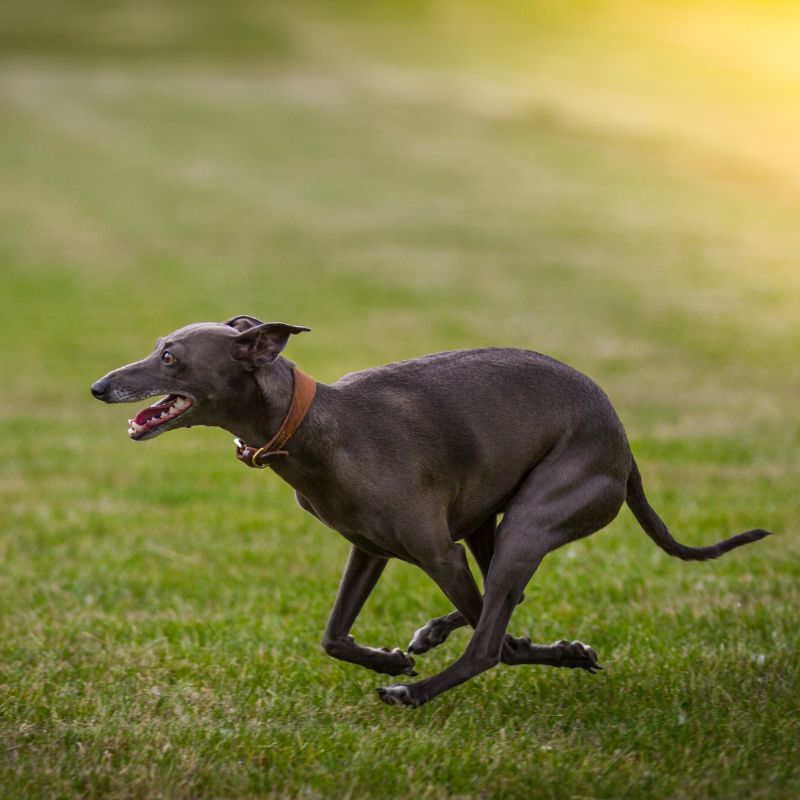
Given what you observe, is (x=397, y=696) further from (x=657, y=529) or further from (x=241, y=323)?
(x=241, y=323)

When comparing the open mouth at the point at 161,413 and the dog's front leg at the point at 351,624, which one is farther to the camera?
the dog's front leg at the point at 351,624

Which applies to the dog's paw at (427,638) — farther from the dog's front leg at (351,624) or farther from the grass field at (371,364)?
the grass field at (371,364)

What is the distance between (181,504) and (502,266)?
46.9ft

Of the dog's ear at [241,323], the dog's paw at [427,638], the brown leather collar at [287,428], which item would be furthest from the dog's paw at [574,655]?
the dog's ear at [241,323]

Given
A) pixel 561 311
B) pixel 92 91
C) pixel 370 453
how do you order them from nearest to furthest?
pixel 370 453, pixel 561 311, pixel 92 91

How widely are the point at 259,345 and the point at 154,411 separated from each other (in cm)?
46

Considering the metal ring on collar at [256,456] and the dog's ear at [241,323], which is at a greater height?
the dog's ear at [241,323]

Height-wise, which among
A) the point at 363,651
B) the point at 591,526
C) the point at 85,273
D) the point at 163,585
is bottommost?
the point at 85,273

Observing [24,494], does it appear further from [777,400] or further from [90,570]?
[777,400]

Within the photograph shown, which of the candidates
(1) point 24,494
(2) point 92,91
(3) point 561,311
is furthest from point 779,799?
(2) point 92,91

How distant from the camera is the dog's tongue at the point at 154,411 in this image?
5035 mm

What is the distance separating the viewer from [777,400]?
523 inches

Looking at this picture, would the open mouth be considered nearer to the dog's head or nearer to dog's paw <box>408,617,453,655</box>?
the dog's head

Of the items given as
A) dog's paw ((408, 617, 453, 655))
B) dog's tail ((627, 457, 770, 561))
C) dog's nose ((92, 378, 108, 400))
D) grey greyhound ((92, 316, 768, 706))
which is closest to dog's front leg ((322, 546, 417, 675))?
grey greyhound ((92, 316, 768, 706))
